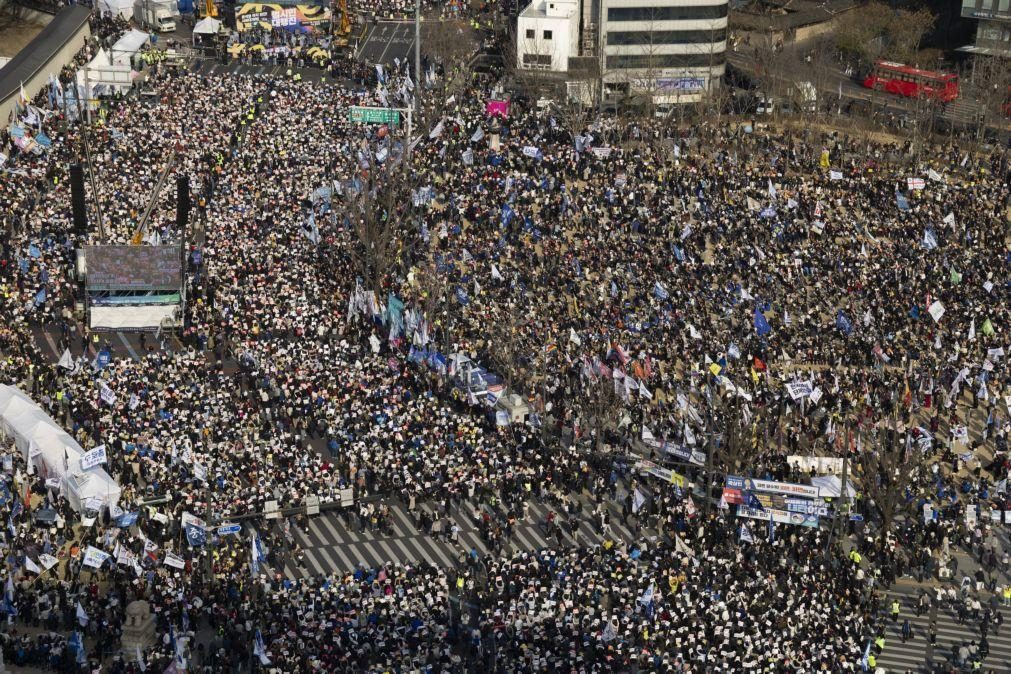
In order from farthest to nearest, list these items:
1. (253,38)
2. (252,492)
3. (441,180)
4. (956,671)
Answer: (253,38) < (441,180) < (252,492) < (956,671)

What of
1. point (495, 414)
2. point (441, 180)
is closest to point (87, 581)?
point (495, 414)

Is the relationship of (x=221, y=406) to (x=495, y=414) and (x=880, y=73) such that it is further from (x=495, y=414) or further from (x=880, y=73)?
(x=880, y=73)

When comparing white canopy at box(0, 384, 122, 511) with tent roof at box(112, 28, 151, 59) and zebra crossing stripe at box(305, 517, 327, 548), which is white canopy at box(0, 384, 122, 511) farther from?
tent roof at box(112, 28, 151, 59)

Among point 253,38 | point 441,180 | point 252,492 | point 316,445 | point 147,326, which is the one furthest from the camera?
point 253,38

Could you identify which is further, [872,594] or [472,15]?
[472,15]

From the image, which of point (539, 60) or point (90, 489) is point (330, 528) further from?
point (539, 60)

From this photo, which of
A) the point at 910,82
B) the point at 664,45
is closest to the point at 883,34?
the point at 910,82
